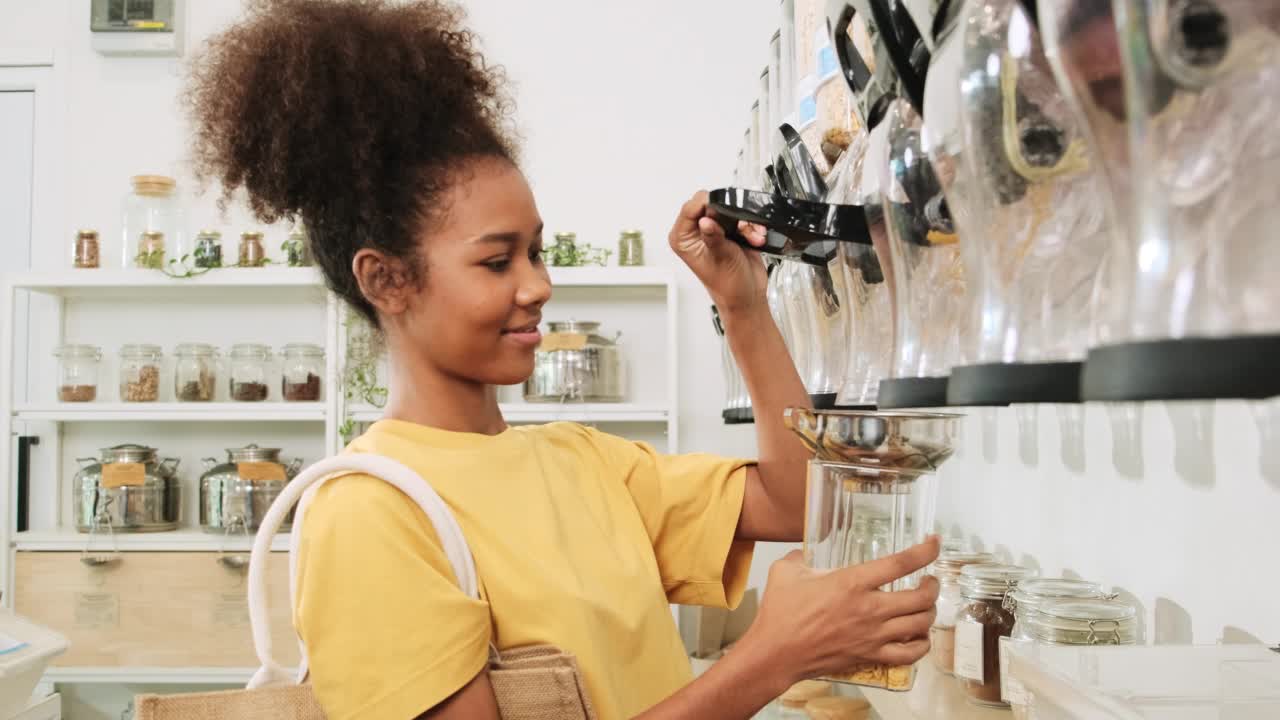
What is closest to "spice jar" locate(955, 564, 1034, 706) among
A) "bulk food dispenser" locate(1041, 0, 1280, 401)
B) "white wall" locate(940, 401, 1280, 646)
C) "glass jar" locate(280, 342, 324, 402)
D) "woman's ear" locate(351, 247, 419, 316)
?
"white wall" locate(940, 401, 1280, 646)

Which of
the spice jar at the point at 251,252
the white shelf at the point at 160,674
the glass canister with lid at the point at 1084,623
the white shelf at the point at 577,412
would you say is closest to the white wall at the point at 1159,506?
the glass canister with lid at the point at 1084,623

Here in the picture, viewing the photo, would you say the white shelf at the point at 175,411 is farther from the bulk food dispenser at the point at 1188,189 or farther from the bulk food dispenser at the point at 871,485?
the bulk food dispenser at the point at 1188,189

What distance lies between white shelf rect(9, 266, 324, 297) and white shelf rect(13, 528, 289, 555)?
725mm

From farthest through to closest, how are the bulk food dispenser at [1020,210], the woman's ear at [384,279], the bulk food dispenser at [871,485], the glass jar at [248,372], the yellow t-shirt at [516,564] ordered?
the glass jar at [248,372]
the woman's ear at [384,279]
the yellow t-shirt at [516,564]
the bulk food dispenser at [871,485]
the bulk food dispenser at [1020,210]

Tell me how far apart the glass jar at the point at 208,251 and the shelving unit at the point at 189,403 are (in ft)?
0.17

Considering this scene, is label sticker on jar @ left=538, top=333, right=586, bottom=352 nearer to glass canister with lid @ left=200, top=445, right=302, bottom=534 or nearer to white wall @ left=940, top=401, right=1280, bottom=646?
glass canister with lid @ left=200, top=445, right=302, bottom=534

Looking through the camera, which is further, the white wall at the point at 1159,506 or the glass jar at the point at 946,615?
the glass jar at the point at 946,615

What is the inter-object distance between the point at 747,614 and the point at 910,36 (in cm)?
244

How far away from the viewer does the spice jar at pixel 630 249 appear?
2967mm

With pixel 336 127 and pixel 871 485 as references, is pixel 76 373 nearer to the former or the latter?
Result: pixel 336 127

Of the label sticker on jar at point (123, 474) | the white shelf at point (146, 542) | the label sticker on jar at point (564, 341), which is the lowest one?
the white shelf at point (146, 542)

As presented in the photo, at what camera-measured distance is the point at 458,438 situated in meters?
1.05

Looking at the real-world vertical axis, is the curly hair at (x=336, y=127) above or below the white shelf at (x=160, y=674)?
above

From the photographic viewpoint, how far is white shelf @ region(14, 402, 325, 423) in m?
2.85
